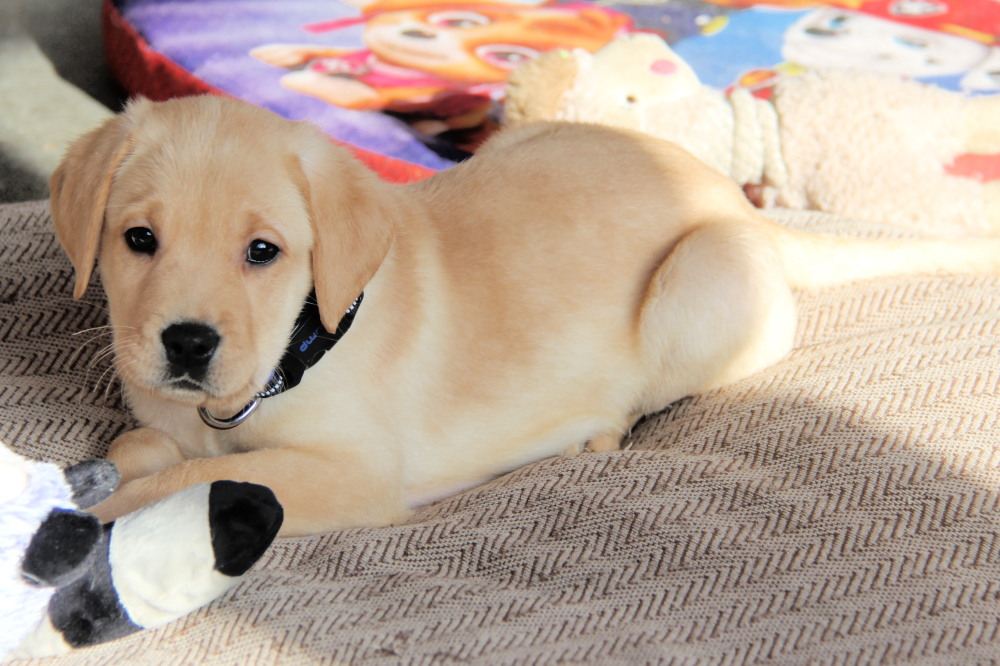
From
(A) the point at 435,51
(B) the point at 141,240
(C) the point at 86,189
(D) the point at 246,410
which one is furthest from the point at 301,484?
(A) the point at 435,51

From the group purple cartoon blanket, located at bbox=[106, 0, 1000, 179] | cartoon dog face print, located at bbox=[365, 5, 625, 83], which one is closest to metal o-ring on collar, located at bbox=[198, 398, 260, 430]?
purple cartoon blanket, located at bbox=[106, 0, 1000, 179]

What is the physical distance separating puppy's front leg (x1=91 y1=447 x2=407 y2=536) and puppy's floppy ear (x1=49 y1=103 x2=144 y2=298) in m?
0.54

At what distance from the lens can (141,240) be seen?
2225 millimetres

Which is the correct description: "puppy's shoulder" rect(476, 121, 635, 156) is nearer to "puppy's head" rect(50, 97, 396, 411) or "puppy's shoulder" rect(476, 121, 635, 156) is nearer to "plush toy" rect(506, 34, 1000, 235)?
"plush toy" rect(506, 34, 1000, 235)

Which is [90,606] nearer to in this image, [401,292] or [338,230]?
[338,230]

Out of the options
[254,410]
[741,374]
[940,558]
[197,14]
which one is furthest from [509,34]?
[940,558]

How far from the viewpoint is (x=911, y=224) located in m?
4.04

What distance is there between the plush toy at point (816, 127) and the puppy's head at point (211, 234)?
202 cm

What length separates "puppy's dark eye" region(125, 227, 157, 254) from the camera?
2213 mm

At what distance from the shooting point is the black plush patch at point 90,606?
69.9 inches

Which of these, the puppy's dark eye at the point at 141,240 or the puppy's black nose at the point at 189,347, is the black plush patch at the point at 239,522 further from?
the puppy's dark eye at the point at 141,240

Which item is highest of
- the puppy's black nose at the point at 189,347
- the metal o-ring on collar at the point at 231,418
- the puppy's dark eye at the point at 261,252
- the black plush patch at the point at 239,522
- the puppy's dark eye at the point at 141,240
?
the puppy's dark eye at the point at 141,240

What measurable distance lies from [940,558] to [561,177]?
64.0 inches

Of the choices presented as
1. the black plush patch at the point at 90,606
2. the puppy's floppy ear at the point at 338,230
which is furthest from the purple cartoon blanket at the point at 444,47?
the black plush patch at the point at 90,606
